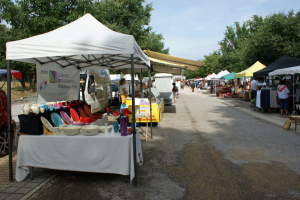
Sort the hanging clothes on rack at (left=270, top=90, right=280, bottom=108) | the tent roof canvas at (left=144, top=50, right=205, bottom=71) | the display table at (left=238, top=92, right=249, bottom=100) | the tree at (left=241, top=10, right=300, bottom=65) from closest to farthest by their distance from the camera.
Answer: the tent roof canvas at (left=144, top=50, right=205, bottom=71) < the hanging clothes on rack at (left=270, top=90, right=280, bottom=108) < the display table at (left=238, top=92, right=249, bottom=100) < the tree at (left=241, top=10, right=300, bottom=65)

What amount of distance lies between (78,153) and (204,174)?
94.5 inches

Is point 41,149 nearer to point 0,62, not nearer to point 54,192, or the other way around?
point 54,192

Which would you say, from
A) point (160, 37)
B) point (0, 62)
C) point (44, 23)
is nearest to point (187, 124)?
point (44, 23)

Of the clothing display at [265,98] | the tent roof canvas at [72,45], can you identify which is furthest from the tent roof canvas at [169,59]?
the clothing display at [265,98]

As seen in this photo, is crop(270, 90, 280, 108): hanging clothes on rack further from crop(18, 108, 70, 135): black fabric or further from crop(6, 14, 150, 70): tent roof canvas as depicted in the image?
crop(18, 108, 70, 135): black fabric

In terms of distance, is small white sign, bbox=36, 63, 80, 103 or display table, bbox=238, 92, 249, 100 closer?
small white sign, bbox=36, 63, 80, 103

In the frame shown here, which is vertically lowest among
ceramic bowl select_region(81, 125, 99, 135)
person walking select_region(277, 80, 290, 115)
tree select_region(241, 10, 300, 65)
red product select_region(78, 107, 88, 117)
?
ceramic bowl select_region(81, 125, 99, 135)

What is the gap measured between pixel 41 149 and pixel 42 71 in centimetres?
200

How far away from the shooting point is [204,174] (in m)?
4.07

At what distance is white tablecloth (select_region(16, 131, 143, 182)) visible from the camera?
12.1 ft

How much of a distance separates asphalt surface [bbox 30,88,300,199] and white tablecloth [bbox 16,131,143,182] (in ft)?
1.11

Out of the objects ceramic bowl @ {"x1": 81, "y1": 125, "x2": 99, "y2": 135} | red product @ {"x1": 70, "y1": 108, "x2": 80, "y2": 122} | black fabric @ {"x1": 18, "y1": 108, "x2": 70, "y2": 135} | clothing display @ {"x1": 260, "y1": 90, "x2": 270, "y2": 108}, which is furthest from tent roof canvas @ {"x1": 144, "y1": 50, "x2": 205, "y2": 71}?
clothing display @ {"x1": 260, "y1": 90, "x2": 270, "y2": 108}

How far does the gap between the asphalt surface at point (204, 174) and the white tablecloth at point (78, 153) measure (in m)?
0.34

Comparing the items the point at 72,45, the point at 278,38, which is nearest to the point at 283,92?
the point at 72,45
